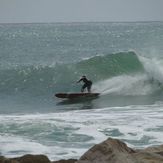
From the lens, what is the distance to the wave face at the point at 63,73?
1182 inches

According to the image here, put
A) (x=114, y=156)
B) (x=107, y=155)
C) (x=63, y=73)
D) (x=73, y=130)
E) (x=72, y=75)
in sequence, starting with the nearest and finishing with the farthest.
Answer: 1. (x=114, y=156)
2. (x=107, y=155)
3. (x=73, y=130)
4. (x=72, y=75)
5. (x=63, y=73)

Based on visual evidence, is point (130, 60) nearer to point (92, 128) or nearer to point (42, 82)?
point (42, 82)

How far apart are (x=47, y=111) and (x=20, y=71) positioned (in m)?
13.8

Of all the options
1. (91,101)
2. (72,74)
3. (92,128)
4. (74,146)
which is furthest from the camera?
(72,74)

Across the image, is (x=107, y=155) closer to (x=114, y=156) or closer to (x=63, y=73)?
(x=114, y=156)

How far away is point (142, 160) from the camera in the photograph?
31.5ft

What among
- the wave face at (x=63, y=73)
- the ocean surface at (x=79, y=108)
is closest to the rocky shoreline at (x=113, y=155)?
the ocean surface at (x=79, y=108)

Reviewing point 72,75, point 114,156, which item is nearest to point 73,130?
point 114,156

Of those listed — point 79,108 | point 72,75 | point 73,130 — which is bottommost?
point 73,130

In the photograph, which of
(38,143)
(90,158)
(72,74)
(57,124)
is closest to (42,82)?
(72,74)

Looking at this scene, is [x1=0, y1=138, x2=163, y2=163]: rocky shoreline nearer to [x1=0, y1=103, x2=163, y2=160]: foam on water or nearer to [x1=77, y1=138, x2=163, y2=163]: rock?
[x1=77, y1=138, x2=163, y2=163]: rock

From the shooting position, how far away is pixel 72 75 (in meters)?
33.5

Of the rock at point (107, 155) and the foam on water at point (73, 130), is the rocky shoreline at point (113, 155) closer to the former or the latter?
the rock at point (107, 155)

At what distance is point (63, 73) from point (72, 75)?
35.2 inches
